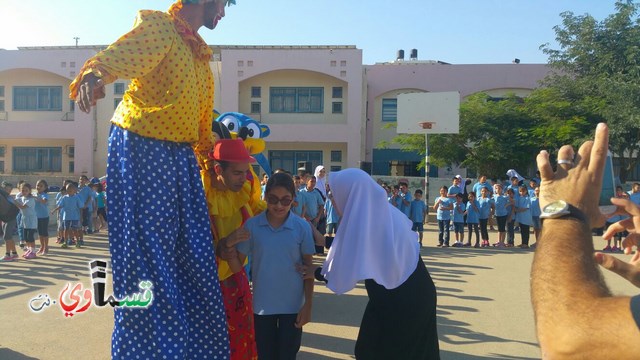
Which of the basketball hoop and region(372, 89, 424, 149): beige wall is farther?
region(372, 89, 424, 149): beige wall

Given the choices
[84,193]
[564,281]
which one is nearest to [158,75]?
[564,281]

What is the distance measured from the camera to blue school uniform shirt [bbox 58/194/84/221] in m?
11.0

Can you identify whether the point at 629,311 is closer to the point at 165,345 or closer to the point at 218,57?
the point at 165,345

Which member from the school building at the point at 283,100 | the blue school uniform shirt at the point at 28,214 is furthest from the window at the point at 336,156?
the blue school uniform shirt at the point at 28,214

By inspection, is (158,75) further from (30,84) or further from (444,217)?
(30,84)

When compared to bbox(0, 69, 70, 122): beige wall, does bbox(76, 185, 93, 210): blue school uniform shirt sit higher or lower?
lower

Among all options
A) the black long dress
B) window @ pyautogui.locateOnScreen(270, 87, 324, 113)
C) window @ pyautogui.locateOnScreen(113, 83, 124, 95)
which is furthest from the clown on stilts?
window @ pyautogui.locateOnScreen(113, 83, 124, 95)

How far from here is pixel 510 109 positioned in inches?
914

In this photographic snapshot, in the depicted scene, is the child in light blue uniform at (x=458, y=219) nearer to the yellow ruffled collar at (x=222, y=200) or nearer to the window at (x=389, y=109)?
the yellow ruffled collar at (x=222, y=200)

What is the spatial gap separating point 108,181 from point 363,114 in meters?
25.2

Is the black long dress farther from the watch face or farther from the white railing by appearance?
the white railing

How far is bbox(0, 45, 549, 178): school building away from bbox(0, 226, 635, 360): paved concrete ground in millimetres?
18469

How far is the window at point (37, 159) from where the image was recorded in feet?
96.8

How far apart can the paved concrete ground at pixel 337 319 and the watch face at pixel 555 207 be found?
11.1 ft
